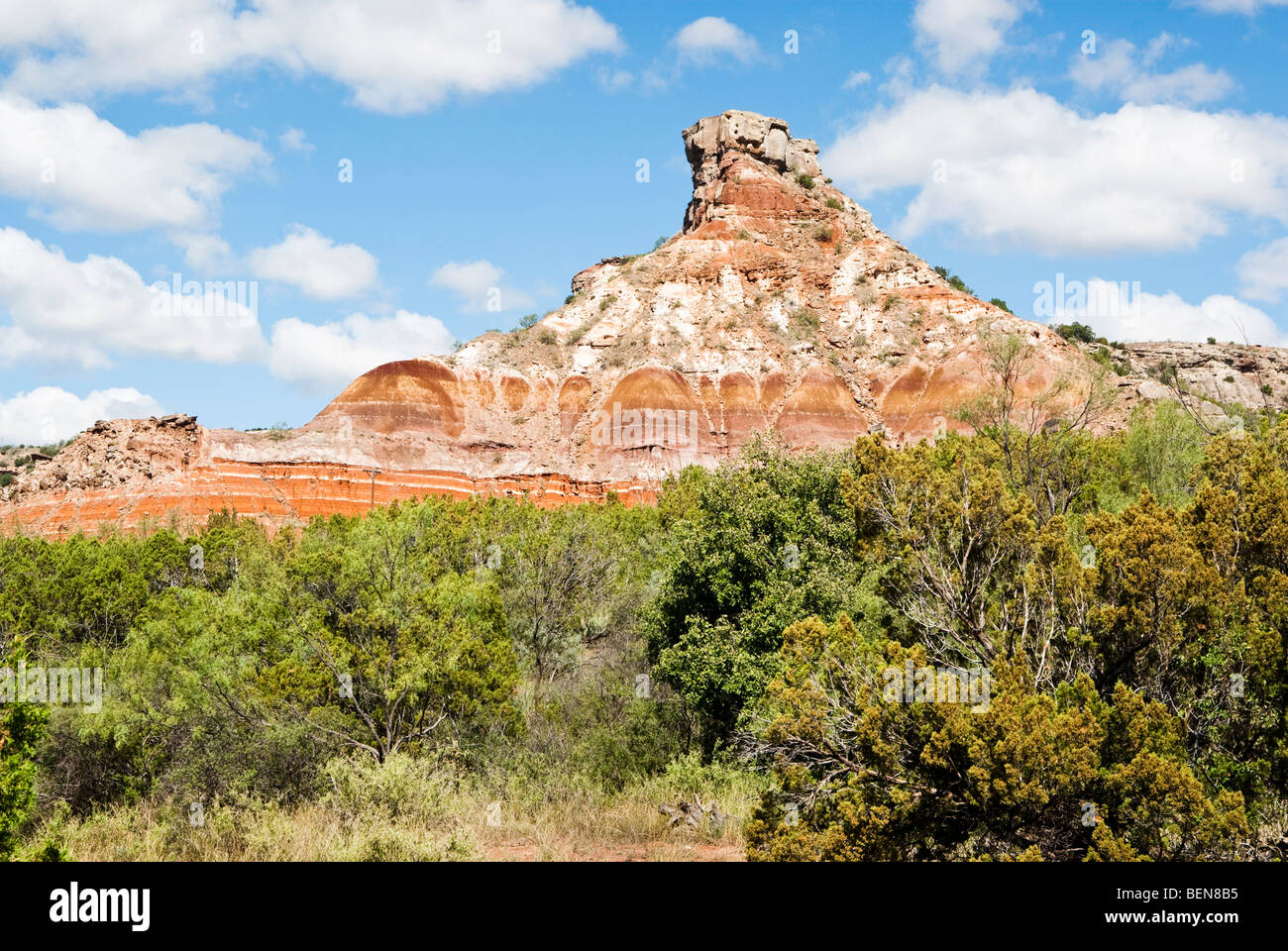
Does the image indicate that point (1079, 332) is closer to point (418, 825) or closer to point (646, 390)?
point (646, 390)

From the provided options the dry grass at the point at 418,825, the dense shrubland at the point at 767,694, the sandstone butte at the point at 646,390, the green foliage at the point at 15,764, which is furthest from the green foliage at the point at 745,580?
the sandstone butte at the point at 646,390

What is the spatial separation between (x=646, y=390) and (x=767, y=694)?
6670 cm

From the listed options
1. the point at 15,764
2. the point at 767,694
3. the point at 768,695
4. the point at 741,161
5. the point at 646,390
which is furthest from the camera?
the point at 741,161

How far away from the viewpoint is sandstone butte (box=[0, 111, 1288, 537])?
2768 inches

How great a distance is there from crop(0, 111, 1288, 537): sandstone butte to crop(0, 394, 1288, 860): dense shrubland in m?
42.6

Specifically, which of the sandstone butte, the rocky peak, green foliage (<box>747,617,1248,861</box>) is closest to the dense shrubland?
green foliage (<box>747,617,1248,861</box>)

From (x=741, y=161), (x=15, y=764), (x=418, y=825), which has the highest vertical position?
(x=741, y=161)

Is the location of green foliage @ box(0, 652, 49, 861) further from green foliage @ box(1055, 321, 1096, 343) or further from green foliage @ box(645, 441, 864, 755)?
green foliage @ box(1055, 321, 1096, 343)

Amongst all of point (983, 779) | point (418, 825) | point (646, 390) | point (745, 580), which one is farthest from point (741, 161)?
point (983, 779)

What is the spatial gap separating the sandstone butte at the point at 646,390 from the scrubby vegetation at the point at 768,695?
42.6 meters

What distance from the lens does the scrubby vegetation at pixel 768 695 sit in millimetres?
11266

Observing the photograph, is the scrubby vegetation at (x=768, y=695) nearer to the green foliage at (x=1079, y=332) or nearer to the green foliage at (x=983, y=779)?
the green foliage at (x=983, y=779)

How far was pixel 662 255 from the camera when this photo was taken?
9756cm

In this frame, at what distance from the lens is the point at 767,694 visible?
1337 centimetres
